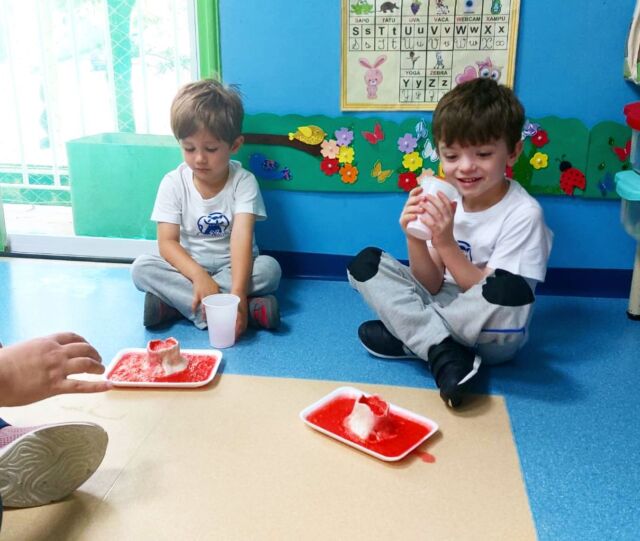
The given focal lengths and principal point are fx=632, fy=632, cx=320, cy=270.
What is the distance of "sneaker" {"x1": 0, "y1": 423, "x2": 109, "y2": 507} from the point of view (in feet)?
2.45

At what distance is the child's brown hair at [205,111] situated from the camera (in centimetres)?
140

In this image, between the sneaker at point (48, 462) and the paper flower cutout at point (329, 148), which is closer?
the sneaker at point (48, 462)

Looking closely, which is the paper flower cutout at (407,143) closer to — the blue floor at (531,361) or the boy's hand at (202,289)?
the blue floor at (531,361)

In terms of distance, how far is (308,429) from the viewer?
100 cm

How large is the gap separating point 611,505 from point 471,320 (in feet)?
1.26

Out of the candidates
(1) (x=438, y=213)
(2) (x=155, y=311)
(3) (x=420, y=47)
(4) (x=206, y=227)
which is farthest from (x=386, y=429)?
(3) (x=420, y=47)

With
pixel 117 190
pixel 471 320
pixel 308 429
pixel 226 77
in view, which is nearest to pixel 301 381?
pixel 308 429

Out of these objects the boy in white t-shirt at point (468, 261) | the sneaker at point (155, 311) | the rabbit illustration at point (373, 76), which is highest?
the rabbit illustration at point (373, 76)

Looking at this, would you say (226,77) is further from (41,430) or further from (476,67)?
(41,430)

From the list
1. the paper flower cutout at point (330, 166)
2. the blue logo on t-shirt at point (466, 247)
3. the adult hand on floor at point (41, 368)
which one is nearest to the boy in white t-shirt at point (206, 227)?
the paper flower cutout at point (330, 166)

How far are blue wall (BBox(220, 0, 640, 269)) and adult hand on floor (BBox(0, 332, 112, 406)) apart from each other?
41.1 inches

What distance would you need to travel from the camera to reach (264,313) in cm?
136

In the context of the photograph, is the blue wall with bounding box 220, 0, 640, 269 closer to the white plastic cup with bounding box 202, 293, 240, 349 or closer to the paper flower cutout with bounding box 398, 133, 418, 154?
the paper flower cutout with bounding box 398, 133, 418, 154

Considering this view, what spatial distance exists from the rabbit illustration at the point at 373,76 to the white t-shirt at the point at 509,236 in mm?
433
